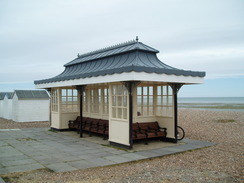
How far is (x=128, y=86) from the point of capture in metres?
8.28

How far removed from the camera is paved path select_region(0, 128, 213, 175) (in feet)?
21.9

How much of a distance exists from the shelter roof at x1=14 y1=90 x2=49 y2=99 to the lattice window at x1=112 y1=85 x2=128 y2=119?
1170 centimetres

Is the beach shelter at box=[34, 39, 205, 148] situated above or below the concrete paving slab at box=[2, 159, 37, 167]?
above

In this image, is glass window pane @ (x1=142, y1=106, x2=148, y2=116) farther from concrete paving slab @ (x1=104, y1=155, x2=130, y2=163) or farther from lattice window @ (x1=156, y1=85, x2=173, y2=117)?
concrete paving slab @ (x1=104, y1=155, x2=130, y2=163)

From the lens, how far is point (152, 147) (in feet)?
29.6

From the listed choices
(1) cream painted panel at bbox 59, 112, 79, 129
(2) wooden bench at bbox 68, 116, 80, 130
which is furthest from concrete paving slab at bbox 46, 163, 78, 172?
(1) cream painted panel at bbox 59, 112, 79, 129

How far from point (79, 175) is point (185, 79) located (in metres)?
5.09

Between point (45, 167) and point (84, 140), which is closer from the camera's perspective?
point (45, 167)

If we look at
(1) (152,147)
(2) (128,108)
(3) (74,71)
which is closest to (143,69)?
(2) (128,108)

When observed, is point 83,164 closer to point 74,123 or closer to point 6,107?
point 74,123

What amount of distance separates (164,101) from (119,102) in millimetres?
2093

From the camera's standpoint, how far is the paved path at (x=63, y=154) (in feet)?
21.9

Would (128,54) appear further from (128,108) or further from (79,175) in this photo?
(79,175)

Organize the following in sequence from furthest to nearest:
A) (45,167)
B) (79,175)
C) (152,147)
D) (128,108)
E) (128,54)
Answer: (128,54) < (152,147) < (128,108) < (45,167) < (79,175)
